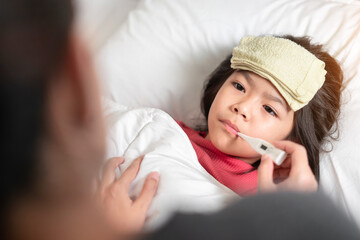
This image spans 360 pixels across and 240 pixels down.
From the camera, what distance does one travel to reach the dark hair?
0.33 metres

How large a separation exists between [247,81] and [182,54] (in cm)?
33

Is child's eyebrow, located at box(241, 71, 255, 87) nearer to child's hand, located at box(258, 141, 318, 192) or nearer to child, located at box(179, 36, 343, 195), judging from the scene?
child, located at box(179, 36, 343, 195)

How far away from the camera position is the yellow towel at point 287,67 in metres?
1.07

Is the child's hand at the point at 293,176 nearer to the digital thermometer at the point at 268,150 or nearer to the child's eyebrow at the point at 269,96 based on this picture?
the digital thermometer at the point at 268,150

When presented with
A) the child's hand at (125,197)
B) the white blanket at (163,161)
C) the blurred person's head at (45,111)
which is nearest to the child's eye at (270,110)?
the white blanket at (163,161)

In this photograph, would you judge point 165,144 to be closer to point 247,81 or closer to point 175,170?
point 175,170

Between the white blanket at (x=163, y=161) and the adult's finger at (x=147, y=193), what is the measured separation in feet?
0.04

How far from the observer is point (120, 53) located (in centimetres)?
140

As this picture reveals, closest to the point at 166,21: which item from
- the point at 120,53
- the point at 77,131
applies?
the point at 120,53

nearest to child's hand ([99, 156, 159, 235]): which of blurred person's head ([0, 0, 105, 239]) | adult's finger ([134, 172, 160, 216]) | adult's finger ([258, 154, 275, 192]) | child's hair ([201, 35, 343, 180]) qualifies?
adult's finger ([134, 172, 160, 216])

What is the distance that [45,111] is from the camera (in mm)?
360

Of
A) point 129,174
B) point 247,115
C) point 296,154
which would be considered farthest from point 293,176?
point 129,174

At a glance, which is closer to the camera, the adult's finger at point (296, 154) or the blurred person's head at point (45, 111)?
the blurred person's head at point (45, 111)

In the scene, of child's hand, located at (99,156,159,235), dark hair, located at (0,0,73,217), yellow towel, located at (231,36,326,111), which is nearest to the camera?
dark hair, located at (0,0,73,217)
